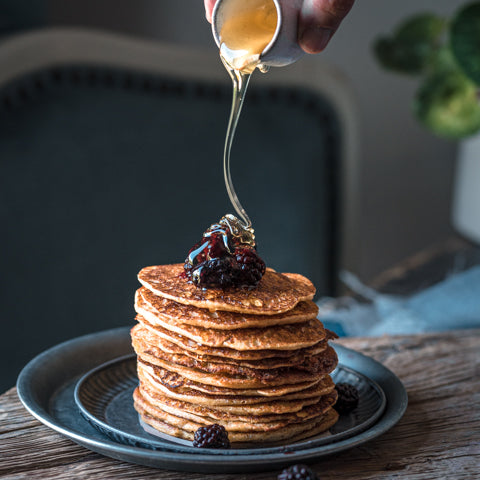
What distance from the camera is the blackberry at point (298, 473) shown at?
806mm

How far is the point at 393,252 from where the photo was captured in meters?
3.91

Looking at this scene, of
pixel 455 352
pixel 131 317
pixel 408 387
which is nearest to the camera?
pixel 408 387

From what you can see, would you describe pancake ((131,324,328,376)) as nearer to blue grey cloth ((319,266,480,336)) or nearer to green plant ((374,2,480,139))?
blue grey cloth ((319,266,480,336))

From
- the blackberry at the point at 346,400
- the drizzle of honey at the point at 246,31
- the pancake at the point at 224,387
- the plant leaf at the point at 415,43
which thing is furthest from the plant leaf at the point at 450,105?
the pancake at the point at 224,387

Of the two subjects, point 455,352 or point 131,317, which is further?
point 131,317

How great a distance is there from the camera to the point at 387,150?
12.5 ft

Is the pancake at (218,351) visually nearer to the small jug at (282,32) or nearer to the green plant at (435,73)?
the small jug at (282,32)

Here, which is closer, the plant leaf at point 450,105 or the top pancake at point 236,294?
the top pancake at point 236,294

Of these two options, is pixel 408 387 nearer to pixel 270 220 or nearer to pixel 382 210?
pixel 270 220

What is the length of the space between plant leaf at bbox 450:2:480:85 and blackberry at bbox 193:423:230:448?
2.05 metres

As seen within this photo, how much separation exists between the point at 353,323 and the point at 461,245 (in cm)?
146

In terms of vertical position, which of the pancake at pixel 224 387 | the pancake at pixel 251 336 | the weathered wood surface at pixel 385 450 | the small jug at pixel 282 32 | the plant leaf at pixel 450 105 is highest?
the small jug at pixel 282 32

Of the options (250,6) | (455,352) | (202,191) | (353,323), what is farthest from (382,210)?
(250,6)

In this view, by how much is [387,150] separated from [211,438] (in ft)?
10.3
